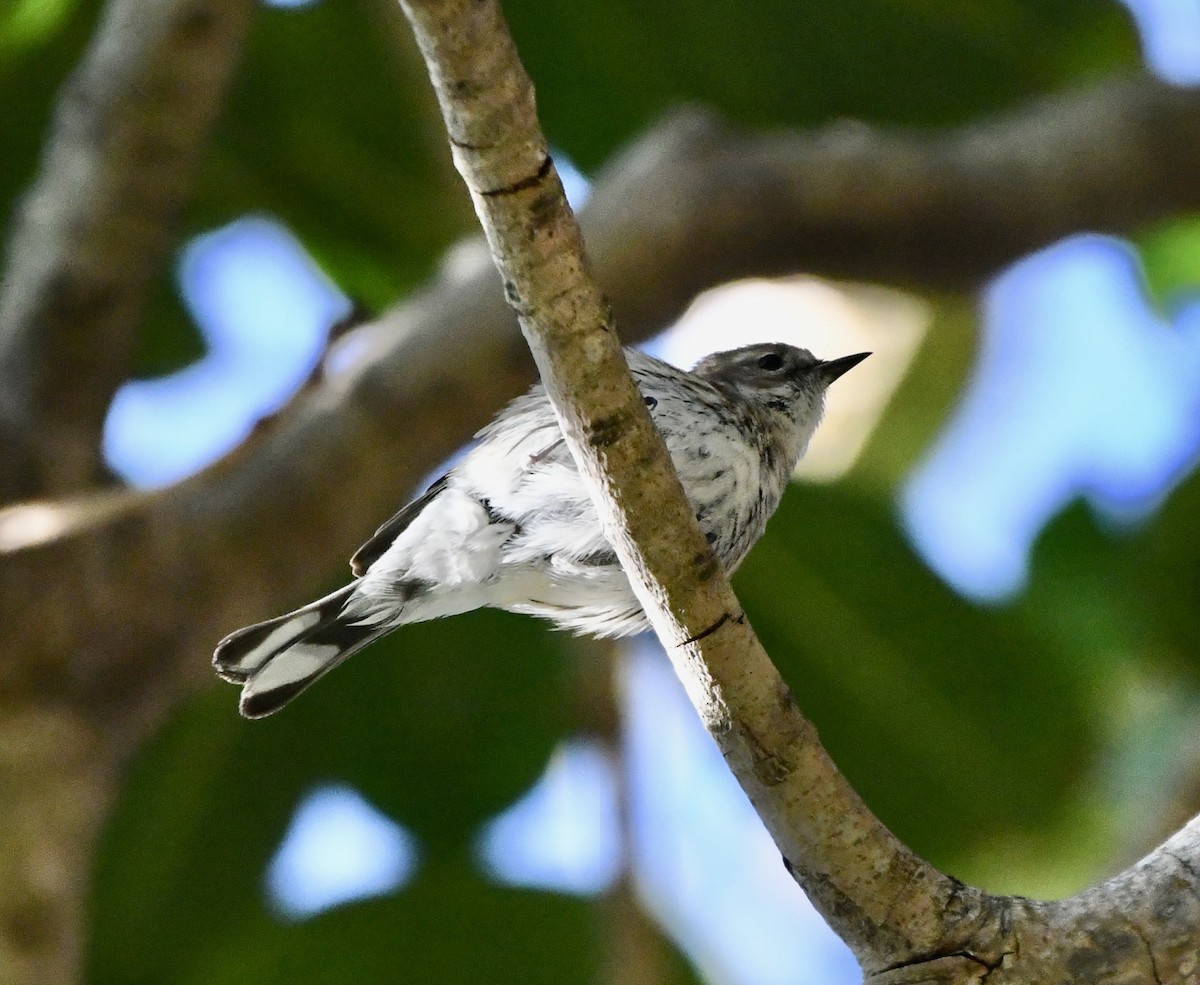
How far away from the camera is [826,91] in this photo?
4203 mm

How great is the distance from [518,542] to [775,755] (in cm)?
120

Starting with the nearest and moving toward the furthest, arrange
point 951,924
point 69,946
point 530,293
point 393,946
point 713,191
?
point 530,293, point 951,924, point 69,946, point 713,191, point 393,946

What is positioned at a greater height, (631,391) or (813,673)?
(631,391)

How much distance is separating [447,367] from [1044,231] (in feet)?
5.09

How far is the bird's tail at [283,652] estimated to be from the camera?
279 cm

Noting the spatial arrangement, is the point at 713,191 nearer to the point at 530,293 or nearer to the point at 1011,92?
the point at 1011,92

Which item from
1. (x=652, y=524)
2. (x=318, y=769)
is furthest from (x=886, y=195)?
(x=318, y=769)

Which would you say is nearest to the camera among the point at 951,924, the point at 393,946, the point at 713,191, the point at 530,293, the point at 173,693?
the point at 530,293

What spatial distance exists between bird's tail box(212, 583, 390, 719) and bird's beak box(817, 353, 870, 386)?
1.34 meters

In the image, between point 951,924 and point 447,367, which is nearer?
point 951,924

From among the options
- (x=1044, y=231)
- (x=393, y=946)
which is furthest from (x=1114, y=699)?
(x=393, y=946)

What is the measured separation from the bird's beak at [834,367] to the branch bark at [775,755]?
1.84 m

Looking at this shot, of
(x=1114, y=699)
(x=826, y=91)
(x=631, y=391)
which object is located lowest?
(x=1114, y=699)

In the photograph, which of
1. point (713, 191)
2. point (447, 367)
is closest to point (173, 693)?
point (447, 367)
